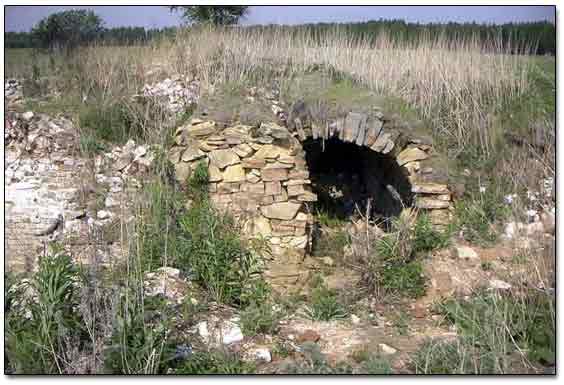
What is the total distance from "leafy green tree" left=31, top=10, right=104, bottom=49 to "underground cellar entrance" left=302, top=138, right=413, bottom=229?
3832mm

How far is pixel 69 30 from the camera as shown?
955 centimetres

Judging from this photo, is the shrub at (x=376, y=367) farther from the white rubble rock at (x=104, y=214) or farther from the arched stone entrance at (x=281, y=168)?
the white rubble rock at (x=104, y=214)

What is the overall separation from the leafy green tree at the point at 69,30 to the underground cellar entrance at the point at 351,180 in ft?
12.6

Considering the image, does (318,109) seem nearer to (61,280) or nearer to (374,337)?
(374,337)

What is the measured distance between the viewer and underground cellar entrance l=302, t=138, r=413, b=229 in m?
7.80

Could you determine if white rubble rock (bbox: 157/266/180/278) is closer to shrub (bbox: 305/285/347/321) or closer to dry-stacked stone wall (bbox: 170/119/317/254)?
dry-stacked stone wall (bbox: 170/119/317/254)

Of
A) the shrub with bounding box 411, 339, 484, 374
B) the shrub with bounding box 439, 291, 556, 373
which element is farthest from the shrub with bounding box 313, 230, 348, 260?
the shrub with bounding box 411, 339, 484, 374

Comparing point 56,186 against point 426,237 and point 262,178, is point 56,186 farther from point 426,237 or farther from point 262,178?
point 426,237

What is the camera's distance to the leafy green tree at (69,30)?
30.6 feet

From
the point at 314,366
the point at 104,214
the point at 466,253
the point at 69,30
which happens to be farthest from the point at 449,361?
the point at 69,30

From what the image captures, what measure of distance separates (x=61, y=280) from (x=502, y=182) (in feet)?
14.5

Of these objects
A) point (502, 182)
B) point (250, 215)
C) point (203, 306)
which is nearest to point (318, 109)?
point (250, 215)

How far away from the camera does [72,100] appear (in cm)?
771

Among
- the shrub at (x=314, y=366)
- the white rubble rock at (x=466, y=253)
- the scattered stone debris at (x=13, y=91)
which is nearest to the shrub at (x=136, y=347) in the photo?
the shrub at (x=314, y=366)
